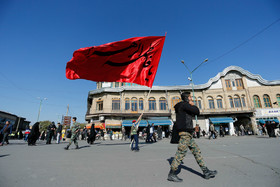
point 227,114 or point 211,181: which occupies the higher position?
point 227,114

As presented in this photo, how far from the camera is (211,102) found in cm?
2698

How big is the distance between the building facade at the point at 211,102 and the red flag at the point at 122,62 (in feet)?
57.3

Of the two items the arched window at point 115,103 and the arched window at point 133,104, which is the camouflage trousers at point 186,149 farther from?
the arched window at point 115,103

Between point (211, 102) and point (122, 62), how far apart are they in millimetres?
24394

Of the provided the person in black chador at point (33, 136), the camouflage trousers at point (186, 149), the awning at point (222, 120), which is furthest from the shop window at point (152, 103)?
the camouflage trousers at point (186, 149)

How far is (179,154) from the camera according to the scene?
2838mm

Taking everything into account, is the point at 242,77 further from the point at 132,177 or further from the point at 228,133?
the point at 132,177

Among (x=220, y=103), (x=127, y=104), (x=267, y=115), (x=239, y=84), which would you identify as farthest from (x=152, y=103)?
(x=267, y=115)

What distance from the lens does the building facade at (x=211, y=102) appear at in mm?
25188

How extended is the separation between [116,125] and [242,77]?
83.9ft

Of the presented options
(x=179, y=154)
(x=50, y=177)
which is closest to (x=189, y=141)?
(x=179, y=154)

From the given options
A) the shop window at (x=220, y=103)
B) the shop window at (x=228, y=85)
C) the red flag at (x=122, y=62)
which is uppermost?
the shop window at (x=228, y=85)

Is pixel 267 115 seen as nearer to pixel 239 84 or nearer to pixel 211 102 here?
pixel 239 84

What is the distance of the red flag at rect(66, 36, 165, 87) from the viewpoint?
24.0 ft
